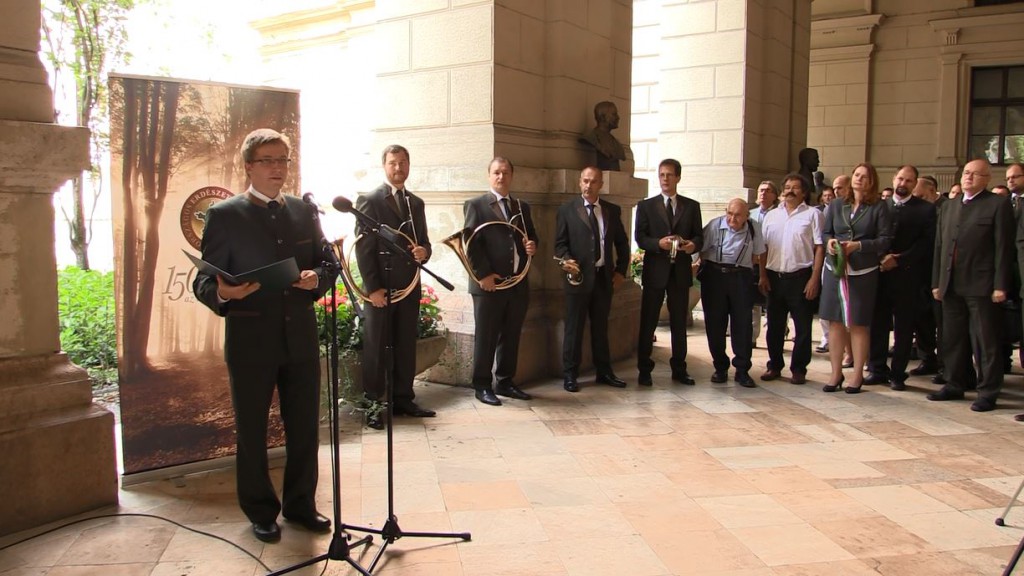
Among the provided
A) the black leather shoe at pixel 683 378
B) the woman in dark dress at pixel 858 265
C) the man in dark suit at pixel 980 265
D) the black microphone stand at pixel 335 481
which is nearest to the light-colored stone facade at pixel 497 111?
the black leather shoe at pixel 683 378

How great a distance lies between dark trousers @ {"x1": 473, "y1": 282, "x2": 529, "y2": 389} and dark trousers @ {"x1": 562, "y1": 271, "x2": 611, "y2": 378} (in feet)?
1.72

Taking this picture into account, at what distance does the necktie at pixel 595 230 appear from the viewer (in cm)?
641

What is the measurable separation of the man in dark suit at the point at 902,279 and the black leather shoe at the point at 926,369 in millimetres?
728

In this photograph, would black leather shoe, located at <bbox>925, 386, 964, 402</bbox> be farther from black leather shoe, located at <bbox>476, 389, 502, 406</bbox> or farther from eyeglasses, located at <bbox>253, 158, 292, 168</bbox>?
eyeglasses, located at <bbox>253, 158, 292, 168</bbox>

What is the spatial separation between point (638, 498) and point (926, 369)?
4.80 metres

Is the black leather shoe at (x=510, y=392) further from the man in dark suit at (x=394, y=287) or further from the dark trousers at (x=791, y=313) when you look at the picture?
the dark trousers at (x=791, y=313)

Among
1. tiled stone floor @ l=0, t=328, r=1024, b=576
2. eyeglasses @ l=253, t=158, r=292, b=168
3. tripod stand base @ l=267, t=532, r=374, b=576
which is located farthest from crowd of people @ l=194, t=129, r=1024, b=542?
tripod stand base @ l=267, t=532, r=374, b=576

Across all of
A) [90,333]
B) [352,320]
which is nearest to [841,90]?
[352,320]

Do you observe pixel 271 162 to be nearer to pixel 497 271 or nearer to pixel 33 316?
pixel 33 316

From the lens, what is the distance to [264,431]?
3.57 metres

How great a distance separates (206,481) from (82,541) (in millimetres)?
848

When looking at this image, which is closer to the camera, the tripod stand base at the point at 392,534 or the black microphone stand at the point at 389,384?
the black microphone stand at the point at 389,384

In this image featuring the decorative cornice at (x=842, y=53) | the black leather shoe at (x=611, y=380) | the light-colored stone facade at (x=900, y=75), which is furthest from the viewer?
the decorative cornice at (x=842, y=53)

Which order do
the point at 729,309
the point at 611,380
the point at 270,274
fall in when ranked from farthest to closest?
the point at 729,309
the point at 611,380
the point at 270,274
